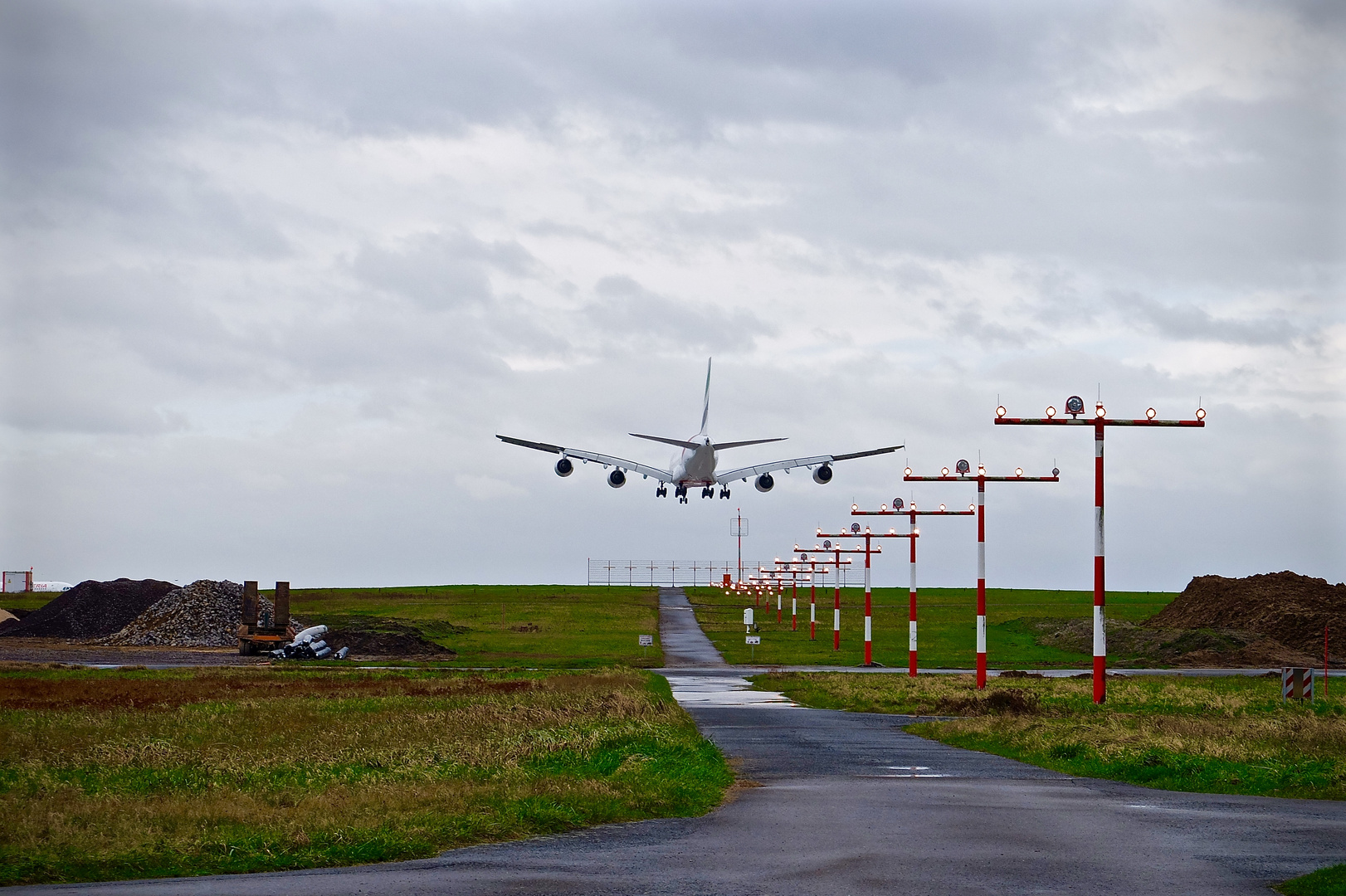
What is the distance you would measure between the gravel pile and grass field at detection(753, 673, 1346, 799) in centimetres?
5565

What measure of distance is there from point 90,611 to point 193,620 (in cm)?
1393

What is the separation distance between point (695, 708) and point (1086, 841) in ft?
100

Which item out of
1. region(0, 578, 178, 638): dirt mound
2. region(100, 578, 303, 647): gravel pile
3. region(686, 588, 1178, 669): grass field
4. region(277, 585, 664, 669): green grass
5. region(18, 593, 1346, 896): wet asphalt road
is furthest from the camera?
region(0, 578, 178, 638): dirt mound

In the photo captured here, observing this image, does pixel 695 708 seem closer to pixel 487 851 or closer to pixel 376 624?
pixel 487 851

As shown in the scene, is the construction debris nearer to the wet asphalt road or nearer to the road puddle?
the road puddle

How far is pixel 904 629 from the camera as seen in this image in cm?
13250

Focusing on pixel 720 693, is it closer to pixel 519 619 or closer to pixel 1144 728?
pixel 1144 728

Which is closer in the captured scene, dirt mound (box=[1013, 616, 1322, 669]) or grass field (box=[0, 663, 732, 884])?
grass field (box=[0, 663, 732, 884])

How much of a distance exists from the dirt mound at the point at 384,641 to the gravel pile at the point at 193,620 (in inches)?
175

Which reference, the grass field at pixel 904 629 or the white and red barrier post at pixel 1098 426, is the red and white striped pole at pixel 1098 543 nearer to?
the white and red barrier post at pixel 1098 426

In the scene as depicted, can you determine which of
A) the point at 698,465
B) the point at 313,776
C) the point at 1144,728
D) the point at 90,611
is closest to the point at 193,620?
the point at 90,611

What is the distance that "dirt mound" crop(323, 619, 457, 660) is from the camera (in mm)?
91062

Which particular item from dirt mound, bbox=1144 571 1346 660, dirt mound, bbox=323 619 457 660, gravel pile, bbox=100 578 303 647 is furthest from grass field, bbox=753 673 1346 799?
gravel pile, bbox=100 578 303 647

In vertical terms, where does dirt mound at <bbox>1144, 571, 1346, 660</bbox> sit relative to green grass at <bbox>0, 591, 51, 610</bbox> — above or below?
above
